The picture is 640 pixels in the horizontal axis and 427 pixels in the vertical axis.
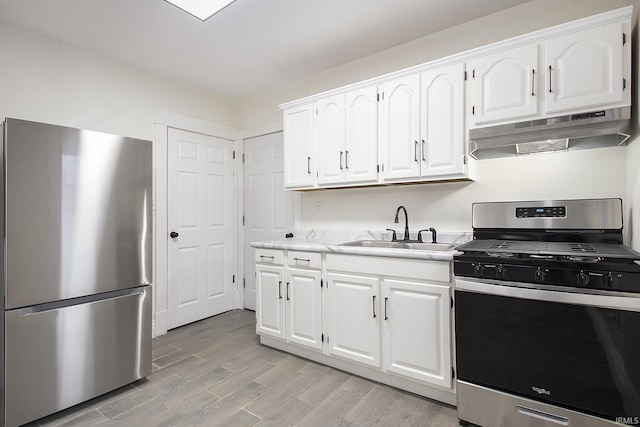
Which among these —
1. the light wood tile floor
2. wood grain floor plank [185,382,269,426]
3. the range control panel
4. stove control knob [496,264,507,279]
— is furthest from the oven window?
wood grain floor plank [185,382,269,426]

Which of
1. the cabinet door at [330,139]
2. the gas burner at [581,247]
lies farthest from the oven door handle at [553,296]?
the cabinet door at [330,139]

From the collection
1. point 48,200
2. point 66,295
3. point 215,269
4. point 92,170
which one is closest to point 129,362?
point 66,295

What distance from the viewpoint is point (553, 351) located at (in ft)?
4.94

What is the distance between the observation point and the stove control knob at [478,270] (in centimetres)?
168

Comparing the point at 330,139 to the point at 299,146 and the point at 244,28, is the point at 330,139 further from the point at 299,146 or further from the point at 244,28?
the point at 244,28

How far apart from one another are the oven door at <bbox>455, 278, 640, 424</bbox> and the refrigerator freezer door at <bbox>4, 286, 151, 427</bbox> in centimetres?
213

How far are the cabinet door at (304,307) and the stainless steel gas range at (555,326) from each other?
1040mm

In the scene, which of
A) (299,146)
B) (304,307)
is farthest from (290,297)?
(299,146)

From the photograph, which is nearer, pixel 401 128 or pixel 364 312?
pixel 364 312

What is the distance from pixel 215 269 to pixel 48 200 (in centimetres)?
209

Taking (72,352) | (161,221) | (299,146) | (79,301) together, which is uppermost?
(299,146)

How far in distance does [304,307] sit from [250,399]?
0.73 meters

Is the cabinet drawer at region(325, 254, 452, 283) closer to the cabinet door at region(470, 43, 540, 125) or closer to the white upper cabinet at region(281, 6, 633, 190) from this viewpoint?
the white upper cabinet at region(281, 6, 633, 190)

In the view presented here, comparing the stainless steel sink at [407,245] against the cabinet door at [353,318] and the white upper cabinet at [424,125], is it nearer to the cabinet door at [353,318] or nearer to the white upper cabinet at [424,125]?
the cabinet door at [353,318]
